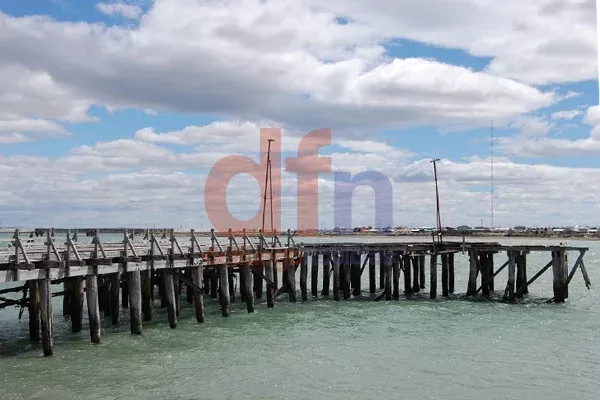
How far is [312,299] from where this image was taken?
36781 millimetres

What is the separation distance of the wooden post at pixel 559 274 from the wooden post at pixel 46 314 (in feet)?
82.7

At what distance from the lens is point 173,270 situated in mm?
28031

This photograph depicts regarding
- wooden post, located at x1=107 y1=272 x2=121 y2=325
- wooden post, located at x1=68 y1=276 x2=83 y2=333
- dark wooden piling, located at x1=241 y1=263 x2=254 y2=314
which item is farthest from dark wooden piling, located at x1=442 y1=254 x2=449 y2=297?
wooden post, located at x1=68 y1=276 x2=83 y2=333

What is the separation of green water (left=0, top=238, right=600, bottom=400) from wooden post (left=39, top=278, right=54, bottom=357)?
39 cm

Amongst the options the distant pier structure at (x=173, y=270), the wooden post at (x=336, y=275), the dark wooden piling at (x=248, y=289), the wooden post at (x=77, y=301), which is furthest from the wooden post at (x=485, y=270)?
the wooden post at (x=77, y=301)

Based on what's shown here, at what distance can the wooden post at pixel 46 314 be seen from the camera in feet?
66.1

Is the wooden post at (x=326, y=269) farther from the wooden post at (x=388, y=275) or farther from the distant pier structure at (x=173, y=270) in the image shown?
the wooden post at (x=388, y=275)

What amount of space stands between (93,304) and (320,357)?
25.6ft

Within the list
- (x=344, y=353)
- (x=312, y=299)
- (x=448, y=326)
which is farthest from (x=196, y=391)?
(x=312, y=299)

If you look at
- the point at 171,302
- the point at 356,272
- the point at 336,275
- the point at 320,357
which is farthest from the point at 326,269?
the point at 320,357

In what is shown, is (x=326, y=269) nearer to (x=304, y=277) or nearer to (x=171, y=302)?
(x=304, y=277)

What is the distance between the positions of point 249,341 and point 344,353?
3.93 meters

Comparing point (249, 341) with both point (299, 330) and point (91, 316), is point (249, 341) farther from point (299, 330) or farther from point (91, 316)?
point (91, 316)

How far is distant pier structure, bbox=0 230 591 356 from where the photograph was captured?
69.6ft
